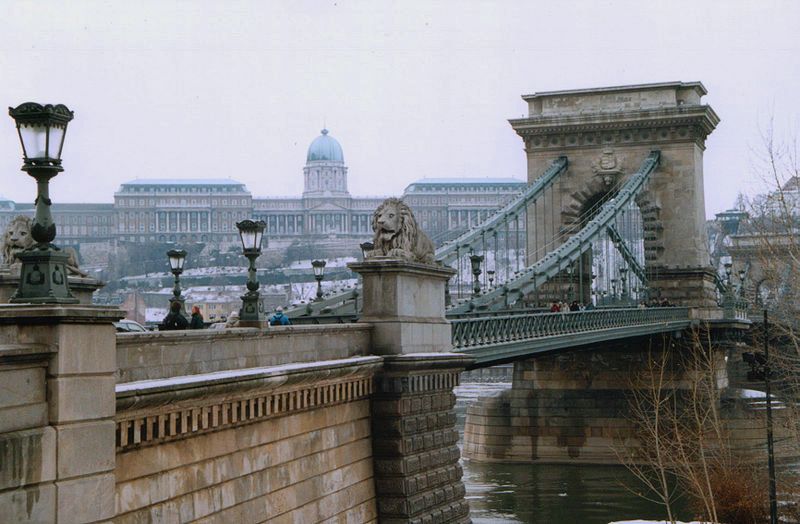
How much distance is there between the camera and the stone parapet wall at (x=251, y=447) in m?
17.0

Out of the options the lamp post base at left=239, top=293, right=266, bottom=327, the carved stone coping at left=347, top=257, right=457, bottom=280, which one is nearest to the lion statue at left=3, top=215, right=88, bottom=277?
the lamp post base at left=239, top=293, right=266, bottom=327

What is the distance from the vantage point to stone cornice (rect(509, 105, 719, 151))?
206ft

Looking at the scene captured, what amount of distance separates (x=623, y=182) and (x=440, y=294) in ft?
117

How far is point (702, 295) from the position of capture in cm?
6309

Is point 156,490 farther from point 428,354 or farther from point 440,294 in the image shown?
point 440,294

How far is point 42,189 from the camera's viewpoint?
46.0ft

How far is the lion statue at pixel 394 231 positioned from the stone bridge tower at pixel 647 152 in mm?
37353

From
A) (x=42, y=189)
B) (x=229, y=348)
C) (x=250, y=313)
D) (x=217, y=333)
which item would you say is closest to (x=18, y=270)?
(x=250, y=313)

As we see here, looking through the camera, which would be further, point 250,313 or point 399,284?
point 399,284

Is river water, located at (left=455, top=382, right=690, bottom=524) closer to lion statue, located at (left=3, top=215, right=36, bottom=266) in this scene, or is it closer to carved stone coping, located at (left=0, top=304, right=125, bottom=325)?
lion statue, located at (left=3, top=215, right=36, bottom=266)

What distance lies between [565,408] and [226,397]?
40.1m

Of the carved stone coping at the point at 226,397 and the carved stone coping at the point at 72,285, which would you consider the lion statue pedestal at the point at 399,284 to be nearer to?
the carved stone coping at the point at 226,397

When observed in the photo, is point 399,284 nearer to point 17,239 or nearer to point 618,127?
point 17,239

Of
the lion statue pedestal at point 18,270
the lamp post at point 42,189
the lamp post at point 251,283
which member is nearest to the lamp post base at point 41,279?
the lamp post at point 42,189
